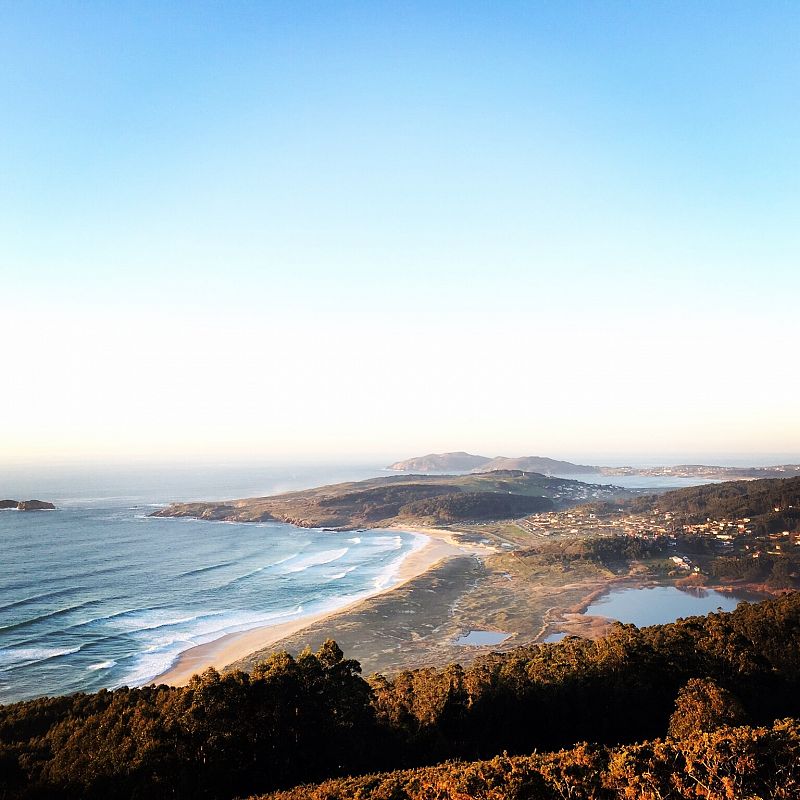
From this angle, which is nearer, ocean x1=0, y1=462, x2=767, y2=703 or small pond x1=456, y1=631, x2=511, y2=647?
ocean x1=0, y1=462, x2=767, y2=703

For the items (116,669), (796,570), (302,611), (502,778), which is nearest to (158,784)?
(502,778)

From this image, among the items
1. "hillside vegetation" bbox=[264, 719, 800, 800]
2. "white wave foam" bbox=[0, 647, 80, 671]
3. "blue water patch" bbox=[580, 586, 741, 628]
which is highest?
"hillside vegetation" bbox=[264, 719, 800, 800]


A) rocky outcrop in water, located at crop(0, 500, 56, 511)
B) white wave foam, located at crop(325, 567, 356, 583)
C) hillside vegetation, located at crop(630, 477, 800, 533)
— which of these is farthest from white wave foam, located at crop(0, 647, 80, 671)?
rocky outcrop in water, located at crop(0, 500, 56, 511)

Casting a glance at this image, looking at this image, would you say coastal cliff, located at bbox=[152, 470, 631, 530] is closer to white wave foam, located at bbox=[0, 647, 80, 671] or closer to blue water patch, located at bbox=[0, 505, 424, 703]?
blue water patch, located at bbox=[0, 505, 424, 703]

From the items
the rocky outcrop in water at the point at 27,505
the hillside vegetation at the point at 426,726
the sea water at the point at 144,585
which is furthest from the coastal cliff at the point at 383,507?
the hillside vegetation at the point at 426,726

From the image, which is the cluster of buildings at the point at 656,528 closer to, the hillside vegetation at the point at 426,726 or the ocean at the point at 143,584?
the ocean at the point at 143,584

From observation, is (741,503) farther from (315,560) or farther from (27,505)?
(27,505)

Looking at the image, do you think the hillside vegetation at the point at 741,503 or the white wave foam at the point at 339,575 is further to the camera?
the hillside vegetation at the point at 741,503
